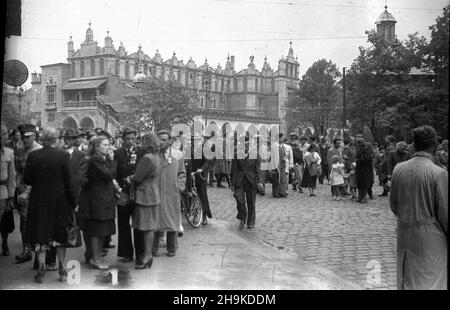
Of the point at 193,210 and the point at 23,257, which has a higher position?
the point at 193,210

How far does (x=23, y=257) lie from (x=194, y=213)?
409cm

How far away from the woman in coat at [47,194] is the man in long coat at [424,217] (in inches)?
152

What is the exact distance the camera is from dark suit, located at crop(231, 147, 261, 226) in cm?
1044

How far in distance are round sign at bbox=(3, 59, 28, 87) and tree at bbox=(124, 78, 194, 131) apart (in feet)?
47.7

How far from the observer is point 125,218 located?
7500mm

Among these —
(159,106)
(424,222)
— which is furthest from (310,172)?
(159,106)

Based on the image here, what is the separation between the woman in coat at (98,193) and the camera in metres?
6.61

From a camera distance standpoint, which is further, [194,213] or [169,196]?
[194,213]

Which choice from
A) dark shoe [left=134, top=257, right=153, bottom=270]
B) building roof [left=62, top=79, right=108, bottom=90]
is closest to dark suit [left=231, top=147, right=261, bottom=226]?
dark shoe [left=134, top=257, right=153, bottom=270]

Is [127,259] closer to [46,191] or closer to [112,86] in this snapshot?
[46,191]

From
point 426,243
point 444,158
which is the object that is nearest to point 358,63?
point 444,158
